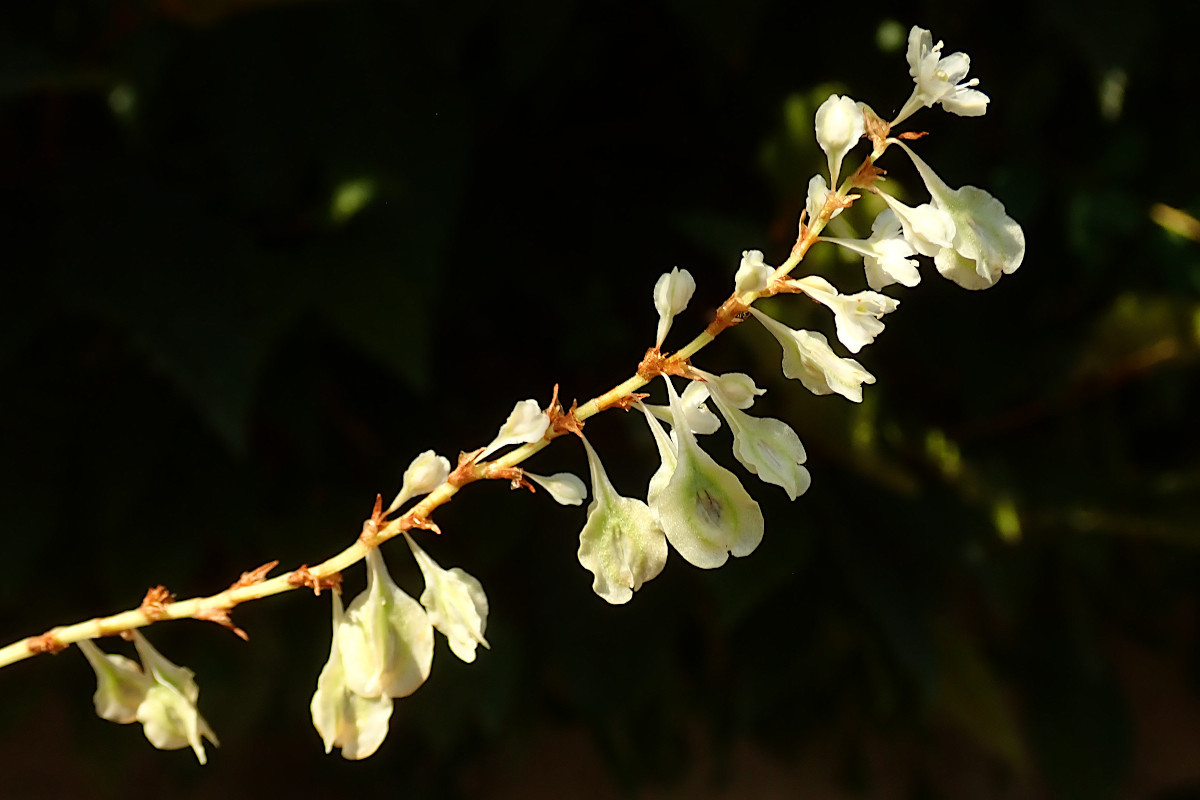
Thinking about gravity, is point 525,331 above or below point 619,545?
below

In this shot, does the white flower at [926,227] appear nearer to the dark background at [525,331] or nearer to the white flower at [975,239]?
the white flower at [975,239]

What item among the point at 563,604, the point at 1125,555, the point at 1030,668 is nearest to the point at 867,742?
the point at 1030,668

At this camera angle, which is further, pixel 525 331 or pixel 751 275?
pixel 525 331

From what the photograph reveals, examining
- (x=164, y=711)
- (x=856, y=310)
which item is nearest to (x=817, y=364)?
(x=856, y=310)

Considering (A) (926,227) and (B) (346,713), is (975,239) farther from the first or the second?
(B) (346,713)

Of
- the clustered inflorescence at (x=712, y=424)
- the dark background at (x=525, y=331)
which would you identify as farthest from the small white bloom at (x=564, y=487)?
the dark background at (x=525, y=331)

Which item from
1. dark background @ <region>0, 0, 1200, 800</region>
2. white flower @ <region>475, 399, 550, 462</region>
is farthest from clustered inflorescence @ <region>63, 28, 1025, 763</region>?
dark background @ <region>0, 0, 1200, 800</region>

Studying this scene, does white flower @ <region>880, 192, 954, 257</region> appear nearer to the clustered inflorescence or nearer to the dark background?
the clustered inflorescence

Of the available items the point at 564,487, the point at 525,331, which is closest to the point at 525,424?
the point at 564,487
